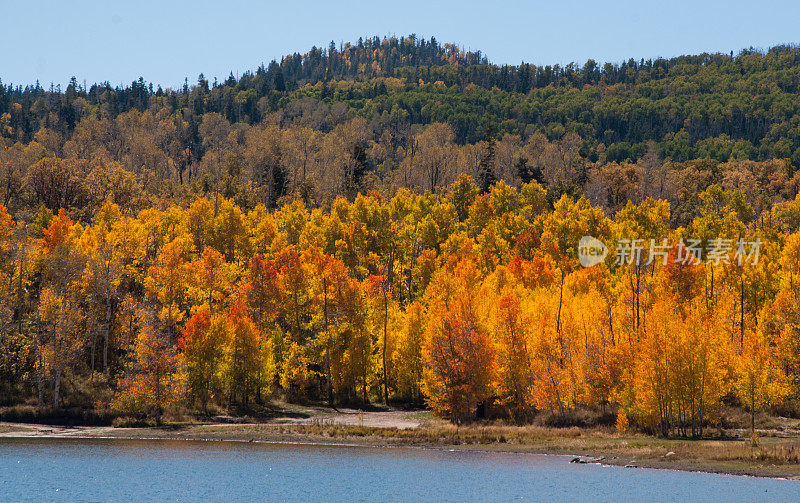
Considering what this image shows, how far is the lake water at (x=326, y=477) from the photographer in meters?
45.6

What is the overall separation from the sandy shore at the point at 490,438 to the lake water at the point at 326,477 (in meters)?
2.18

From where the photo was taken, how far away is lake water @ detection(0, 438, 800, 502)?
45.6m

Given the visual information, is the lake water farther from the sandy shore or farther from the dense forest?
the dense forest

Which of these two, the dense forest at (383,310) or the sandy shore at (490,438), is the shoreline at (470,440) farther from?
the dense forest at (383,310)

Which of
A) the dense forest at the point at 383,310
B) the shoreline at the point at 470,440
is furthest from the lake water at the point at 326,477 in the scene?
the dense forest at the point at 383,310

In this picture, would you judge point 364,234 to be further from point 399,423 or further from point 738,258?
point 738,258

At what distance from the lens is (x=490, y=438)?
65.4 meters

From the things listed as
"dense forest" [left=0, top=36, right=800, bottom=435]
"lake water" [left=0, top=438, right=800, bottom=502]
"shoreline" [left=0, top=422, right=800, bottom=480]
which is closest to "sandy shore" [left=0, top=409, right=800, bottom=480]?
"shoreline" [left=0, top=422, right=800, bottom=480]

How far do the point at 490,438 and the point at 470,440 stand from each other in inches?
73.9

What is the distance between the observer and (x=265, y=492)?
47.9m

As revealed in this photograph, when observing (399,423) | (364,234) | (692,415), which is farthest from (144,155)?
(692,415)

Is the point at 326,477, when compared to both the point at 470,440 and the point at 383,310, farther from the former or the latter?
the point at 383,310

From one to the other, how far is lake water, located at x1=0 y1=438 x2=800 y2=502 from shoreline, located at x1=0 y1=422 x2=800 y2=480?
184cm

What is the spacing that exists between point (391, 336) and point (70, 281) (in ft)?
121
